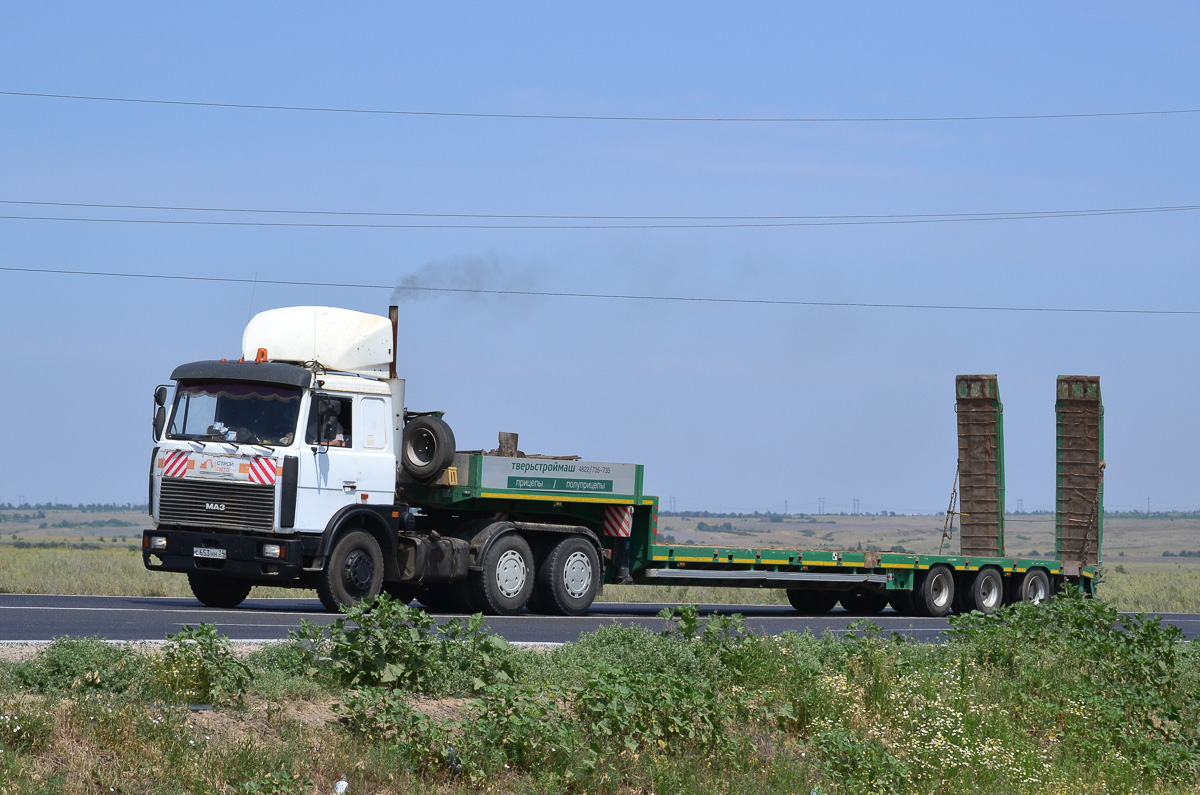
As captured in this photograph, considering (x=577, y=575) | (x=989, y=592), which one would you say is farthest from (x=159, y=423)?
(x=989, y=592)

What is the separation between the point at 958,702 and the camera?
32.1 feet

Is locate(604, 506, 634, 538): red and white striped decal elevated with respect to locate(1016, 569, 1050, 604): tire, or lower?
elevated

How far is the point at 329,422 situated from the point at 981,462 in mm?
13612

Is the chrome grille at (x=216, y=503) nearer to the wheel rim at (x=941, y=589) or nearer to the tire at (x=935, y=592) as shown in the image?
the tire at (x=935, y=592)

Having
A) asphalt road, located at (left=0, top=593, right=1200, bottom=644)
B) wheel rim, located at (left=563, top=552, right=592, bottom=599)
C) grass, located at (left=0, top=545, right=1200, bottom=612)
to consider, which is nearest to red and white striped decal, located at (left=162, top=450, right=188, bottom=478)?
asphalt road, located at (left=0, top=593, right=1200, bottom=644)

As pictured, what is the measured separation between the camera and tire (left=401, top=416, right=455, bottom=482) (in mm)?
17328

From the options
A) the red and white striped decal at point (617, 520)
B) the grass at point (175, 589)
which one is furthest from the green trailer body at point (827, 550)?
the grass at point (175, 589)

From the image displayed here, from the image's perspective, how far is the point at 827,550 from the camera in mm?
21141

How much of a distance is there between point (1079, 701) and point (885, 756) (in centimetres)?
301

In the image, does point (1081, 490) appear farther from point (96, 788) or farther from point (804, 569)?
point (96, 788)

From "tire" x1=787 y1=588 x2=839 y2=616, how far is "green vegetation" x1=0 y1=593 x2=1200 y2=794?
1119 centimetres

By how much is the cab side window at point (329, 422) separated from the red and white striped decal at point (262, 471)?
56 cm

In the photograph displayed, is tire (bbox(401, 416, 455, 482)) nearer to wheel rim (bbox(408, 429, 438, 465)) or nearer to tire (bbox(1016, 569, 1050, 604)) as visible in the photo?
wheel rim (bbox(408, 429, 438, 465))

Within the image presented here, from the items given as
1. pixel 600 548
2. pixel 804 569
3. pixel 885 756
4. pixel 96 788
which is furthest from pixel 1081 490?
pixel 96 788
